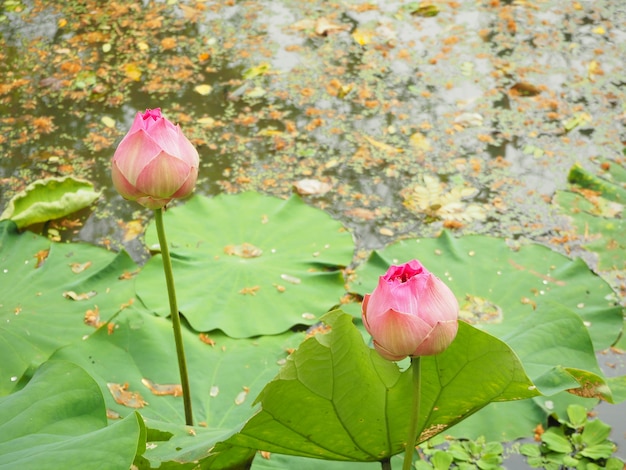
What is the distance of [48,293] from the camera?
211cm

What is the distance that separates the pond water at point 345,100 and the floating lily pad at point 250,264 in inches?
9.5

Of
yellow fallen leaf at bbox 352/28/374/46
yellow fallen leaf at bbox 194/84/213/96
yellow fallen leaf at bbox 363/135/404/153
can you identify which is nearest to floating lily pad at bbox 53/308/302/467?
yellow fallen leaf at bbox 363/135/404/153

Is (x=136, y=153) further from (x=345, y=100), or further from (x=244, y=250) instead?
(x=345, y=100)

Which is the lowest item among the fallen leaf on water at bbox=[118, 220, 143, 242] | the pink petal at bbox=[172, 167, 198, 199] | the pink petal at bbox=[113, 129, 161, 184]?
the fallen leaf on water at bbox=[118, 220, 143, 242]

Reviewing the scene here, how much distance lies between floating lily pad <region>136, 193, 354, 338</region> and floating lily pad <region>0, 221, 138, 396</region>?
0.32ft

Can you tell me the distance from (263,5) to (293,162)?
1.36 metres

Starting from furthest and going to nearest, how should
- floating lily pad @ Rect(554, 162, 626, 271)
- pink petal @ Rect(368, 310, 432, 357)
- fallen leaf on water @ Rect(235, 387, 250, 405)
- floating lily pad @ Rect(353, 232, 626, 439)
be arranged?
floating lily pad @ Rect(554, 162, 626, 271) < fallen leaf on water @ Rect(235, 387, 250, 405) < floating lily pad @ Rect(353, 232, 626, 439) < pink petal @ Rect(368, 310, 432, 357)

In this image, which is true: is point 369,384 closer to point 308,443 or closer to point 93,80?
point 308,443

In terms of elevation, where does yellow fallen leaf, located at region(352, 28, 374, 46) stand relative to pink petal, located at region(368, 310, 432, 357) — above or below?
below

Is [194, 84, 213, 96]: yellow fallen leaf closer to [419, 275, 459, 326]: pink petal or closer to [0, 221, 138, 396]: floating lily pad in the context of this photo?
[0, 221, 138, 396]: floating lily pad

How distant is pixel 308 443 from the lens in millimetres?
1251

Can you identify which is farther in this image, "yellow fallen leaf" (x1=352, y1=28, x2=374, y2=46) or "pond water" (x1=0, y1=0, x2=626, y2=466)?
"yellow fallen leaf" (x1=352, y1=28, x2=374, y2=46)


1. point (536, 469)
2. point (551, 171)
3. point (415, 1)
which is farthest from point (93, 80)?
point (536, 469)

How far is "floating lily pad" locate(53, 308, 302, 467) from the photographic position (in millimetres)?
1708
